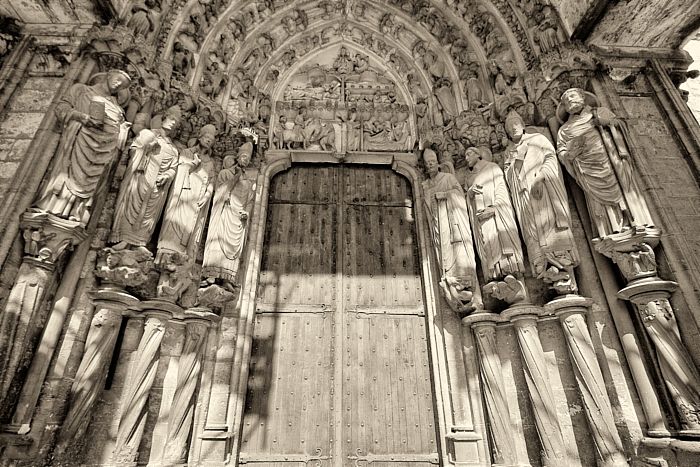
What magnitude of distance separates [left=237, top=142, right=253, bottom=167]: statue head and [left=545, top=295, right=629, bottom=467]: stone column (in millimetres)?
3545

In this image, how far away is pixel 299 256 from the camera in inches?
187

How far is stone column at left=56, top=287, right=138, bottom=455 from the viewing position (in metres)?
2.95

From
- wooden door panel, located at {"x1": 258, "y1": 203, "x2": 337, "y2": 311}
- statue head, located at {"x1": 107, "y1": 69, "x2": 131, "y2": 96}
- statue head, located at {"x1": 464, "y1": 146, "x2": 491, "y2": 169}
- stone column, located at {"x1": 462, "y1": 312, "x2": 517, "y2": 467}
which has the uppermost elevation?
statue head, located at {"x1": 107, "y1": 69, "x2": 131, "y2": 96}

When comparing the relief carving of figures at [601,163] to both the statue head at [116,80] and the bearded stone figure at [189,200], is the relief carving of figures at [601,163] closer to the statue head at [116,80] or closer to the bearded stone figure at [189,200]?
the bearded stone figure at [189,200]

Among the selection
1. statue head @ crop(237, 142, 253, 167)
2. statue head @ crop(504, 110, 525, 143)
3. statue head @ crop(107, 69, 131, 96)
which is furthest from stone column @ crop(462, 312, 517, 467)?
statue head @ crop(107, 69, 131, 96)

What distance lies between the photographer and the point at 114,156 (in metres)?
3.57

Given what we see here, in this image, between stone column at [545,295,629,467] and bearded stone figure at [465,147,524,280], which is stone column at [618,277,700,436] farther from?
bearded stone figure at [465,147,524,280]

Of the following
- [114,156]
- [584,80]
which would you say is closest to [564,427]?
[584,80]

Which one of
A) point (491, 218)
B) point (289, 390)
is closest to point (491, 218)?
point (491, 218)

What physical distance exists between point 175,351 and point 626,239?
413 cm

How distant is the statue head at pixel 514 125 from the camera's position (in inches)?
165

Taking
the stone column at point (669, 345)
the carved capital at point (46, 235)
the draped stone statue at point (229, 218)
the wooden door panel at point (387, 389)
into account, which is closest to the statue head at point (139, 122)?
the draped stone statue at point (229, 218)

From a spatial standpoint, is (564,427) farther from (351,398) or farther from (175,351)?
(175,351)

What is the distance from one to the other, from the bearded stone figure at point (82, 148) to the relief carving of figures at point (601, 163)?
4308 millimetres
